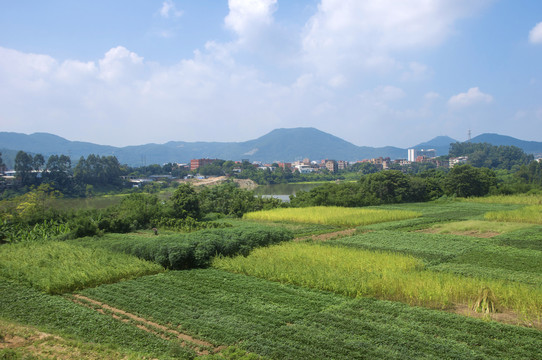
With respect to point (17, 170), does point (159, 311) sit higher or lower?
lower

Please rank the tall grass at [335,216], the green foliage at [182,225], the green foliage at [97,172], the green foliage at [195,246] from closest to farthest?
the green foliage at [195,246]
the green foliage at [182,225]
the tall grass at [335,216]
the green foliage at [97,172]

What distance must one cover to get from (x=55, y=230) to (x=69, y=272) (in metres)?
14.6

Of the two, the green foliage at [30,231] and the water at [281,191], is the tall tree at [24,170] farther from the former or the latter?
the green foliage at [30,231]

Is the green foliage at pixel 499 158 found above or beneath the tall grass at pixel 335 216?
above

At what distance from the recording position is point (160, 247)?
15156 millimetres

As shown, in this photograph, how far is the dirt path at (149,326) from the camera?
7719 millimetres

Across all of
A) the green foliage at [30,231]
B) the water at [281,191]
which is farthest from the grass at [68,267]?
the water at [281,191]

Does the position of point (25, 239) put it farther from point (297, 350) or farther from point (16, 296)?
point (297, 350)

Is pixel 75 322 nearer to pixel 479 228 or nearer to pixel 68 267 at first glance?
pixel 68 267

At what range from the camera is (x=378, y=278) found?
1116cm

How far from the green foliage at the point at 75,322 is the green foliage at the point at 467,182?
4626 centimetres

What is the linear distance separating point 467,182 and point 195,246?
138 ft

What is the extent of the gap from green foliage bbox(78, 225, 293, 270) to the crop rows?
9.75 ft

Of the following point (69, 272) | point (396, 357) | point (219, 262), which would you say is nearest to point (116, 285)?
point (69, 272)
